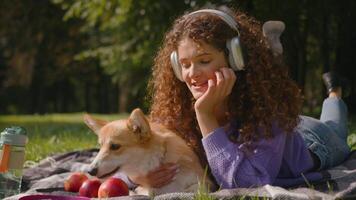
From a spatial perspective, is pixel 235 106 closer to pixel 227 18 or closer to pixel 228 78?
pixel 228 78

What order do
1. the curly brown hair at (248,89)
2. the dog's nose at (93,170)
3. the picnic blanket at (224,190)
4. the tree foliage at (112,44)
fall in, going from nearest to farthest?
the picnic blanket at (224,190), the dog's nose at (93,170), the curly brown hair at (248,89), the tree foliage at (112,44)

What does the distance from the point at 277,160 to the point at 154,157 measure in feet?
2.40

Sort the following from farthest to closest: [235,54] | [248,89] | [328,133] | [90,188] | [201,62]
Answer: [328,133], [90,188], [248,89], [201,62], [235,54]

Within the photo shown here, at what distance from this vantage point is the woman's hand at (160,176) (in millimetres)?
3168

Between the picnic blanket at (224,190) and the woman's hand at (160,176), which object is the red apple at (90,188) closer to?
the picnic blanket at (224,190)

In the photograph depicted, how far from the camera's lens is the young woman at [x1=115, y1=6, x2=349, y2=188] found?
317 centimetres

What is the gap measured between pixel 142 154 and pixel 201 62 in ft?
2.09

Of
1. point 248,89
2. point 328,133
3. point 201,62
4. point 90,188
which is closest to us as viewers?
point 201,62

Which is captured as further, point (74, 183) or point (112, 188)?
point (74, 183)

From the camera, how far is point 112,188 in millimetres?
3188

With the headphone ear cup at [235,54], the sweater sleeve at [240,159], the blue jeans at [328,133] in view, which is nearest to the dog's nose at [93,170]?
the sweater sleeve at [240,159]

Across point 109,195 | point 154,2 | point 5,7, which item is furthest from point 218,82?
point 5,7

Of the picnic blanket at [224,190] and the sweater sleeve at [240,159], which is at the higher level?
the sweater sleeve at [240,159]

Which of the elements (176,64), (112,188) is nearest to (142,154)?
(112,188)
